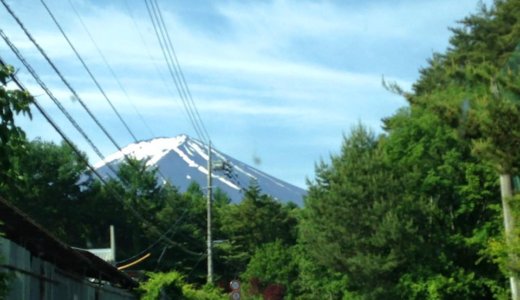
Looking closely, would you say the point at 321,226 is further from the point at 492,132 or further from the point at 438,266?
the point at 492,132

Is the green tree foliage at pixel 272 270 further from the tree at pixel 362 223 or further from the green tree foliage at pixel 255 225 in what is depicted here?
the tree at pixel 362 223

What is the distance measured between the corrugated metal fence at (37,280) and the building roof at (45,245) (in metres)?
0.28

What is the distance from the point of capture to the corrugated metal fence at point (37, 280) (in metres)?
14.8

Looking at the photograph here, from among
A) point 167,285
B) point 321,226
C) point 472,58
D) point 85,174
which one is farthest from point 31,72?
point 85,174

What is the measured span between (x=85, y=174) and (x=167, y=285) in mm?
46510

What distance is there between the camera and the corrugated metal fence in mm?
14845

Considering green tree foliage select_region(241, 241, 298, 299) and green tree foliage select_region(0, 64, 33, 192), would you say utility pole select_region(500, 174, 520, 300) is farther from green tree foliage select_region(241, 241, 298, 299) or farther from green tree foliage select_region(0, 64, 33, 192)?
green tree foliage select_region(241, 241, 298, 299)

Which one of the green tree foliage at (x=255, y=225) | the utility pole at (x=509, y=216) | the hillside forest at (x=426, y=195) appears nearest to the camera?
the utility pole at (x=509, y=216)

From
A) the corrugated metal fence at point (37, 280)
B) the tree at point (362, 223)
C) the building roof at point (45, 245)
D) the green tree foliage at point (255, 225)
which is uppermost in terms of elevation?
the green tree foliage at point (255, 225)

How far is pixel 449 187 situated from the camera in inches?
1857

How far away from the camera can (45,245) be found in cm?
1919

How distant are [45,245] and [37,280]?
1230mm

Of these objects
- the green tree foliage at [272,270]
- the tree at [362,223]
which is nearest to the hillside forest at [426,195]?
the tree at [362,223]

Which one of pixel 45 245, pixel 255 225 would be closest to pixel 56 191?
pixel 255 225
